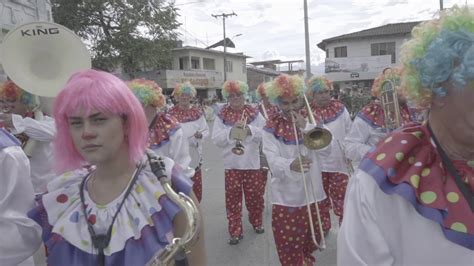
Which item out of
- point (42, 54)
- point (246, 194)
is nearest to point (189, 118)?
point (246, 194)

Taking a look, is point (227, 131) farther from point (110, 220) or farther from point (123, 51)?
point (123, 51)

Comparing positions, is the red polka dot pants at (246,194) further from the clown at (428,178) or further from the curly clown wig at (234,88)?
the clown at (428,178)

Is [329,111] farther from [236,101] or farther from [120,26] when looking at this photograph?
[120,26]

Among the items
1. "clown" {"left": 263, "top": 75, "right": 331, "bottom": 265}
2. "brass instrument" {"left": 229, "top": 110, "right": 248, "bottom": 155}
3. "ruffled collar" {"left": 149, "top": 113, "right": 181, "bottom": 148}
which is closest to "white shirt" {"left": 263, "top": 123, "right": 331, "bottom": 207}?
"clown" {"left": 263, "top": 75, "right": 331, "bottom": 265}

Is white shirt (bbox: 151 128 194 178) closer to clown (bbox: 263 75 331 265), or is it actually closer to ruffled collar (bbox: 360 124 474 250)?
clown (bbox: 263 75 331 265)

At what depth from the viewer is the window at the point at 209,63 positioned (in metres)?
45.7

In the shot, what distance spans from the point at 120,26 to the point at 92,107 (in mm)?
25511

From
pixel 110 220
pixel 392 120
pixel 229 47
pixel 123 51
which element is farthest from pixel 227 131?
pixel 229 47

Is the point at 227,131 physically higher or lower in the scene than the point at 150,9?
lower

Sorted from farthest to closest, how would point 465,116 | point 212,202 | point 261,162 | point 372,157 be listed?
point 212,202 → point 261,162 → point 372,157 → point 465,116

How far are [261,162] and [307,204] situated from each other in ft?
7.29

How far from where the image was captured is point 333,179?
16.6 feet

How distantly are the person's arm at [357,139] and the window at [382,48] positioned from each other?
36511mm

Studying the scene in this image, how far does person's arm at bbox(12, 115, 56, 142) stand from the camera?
147 inches
